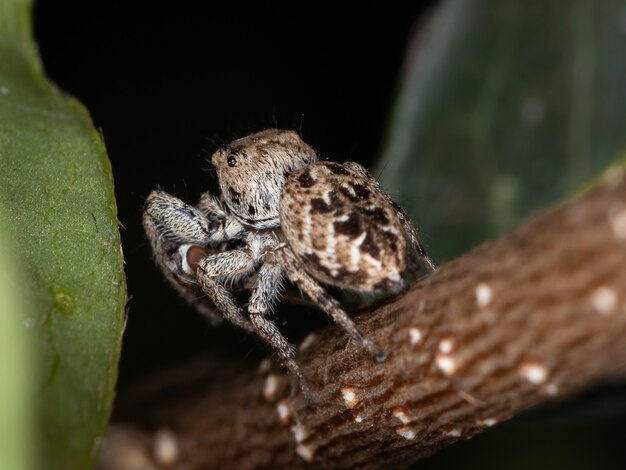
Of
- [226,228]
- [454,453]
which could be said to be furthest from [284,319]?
[454,453]

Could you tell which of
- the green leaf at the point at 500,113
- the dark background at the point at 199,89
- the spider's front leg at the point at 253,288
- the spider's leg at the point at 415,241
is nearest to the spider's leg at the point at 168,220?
the dark background at the point at 199,89

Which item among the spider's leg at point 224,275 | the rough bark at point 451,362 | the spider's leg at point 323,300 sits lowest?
the rough bark at point 451,362

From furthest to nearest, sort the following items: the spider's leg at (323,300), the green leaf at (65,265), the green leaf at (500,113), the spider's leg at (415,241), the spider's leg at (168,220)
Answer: the spider's leg at (168,220) < the green leaf at (500,113) < the spider's leg at (415,241) < the spider's leg at (323,300) < the green leaf at (65,265)

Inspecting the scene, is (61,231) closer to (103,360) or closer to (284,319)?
(103,360)

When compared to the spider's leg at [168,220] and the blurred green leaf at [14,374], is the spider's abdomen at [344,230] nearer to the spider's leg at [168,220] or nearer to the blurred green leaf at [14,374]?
the spider's leg at [168,220]

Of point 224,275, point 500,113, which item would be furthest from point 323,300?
point 500,113

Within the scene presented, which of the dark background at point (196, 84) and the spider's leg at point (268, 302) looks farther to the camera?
the dark background at point (196, 84)
